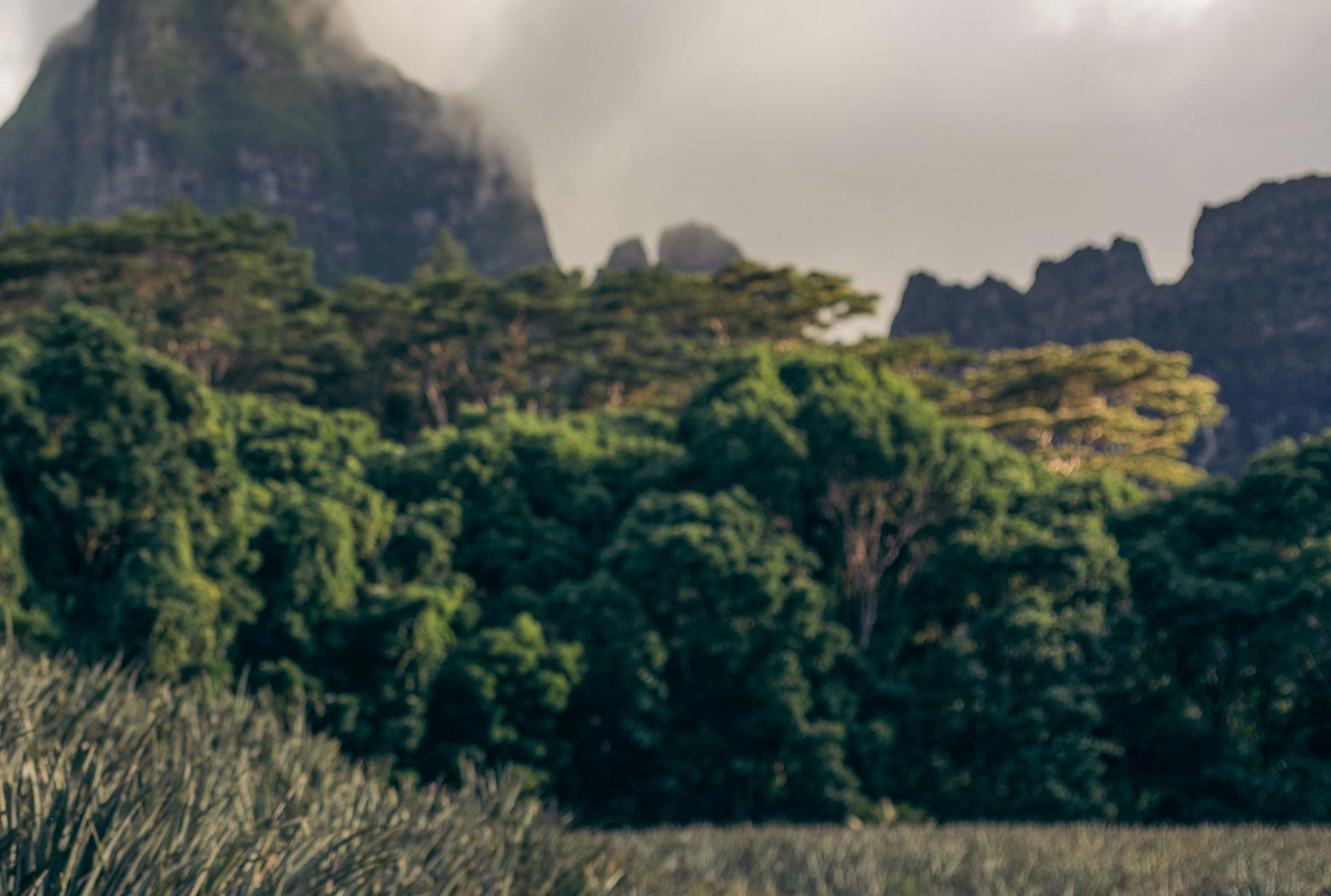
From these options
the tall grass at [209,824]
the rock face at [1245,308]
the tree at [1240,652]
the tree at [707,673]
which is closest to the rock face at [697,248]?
the rock face at [1245,308]

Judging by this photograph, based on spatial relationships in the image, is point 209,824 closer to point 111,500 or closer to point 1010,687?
point 111,500

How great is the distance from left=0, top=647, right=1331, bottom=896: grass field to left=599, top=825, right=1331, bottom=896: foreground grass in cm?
4

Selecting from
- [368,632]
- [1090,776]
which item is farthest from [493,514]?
[1090,776]

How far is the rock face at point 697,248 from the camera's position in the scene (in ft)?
458

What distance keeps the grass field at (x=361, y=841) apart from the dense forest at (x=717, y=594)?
294 centimetres

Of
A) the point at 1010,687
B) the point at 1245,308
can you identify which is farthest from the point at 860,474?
the point at 1245,308

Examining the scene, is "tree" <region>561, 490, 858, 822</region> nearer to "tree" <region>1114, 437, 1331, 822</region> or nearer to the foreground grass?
the foreground grass

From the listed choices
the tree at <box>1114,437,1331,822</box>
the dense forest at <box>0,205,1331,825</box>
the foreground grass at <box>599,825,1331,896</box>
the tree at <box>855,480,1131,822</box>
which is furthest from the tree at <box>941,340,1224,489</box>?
the foreground grass at <box>599,825,1331,896</box>

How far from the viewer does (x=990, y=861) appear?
11.8m

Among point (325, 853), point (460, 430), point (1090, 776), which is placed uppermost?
point (460, 430)

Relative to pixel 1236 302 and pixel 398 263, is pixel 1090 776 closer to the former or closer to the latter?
pixel 1236 302

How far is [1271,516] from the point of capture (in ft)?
69.9

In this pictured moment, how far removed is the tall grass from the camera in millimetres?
3570

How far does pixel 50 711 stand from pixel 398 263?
131 meters
